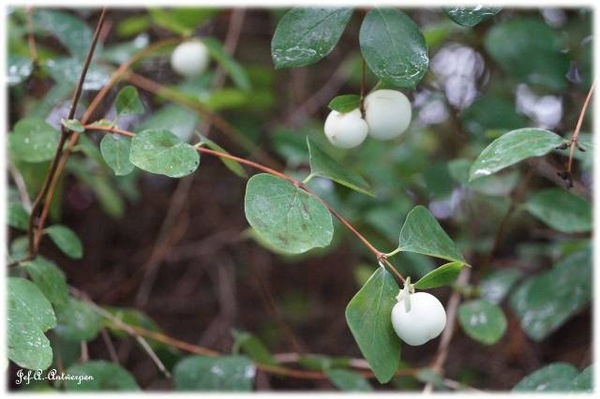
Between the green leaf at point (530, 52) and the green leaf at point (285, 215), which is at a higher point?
the green leaf at point (285, 215)

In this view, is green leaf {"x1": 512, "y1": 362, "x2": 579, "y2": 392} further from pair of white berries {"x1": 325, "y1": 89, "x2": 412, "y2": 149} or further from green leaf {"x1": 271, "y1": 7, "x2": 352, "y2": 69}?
green leaf {"x1": 271, "y1": 7, "x2": 352, "y2": 69}

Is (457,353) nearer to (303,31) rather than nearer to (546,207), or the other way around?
(546,207)

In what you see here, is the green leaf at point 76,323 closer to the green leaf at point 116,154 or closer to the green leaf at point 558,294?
the green leaf at point 116,154

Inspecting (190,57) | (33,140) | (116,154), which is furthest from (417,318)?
(190,57)

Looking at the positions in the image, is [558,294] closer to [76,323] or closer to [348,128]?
[348,128]

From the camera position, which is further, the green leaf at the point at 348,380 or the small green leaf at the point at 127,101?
the green leaf at the point at 348,380

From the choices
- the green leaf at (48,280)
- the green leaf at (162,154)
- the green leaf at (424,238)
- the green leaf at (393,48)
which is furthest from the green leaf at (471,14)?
the green leaf at (48,280)

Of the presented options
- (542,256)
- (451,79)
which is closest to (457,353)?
(542,256)
